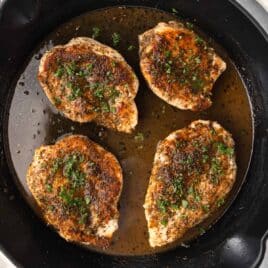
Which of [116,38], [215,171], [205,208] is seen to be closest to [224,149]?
[215,171]

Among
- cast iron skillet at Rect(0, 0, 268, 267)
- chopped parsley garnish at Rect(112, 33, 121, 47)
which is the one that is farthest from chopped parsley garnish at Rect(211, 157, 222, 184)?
chopped parsley garnish at Rect(112, 33, 121, 47)

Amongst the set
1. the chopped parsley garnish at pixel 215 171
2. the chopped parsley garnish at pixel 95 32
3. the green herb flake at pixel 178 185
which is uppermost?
the chopped parsley garnish at pixel 95 32

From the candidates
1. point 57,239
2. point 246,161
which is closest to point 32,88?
point 57,239

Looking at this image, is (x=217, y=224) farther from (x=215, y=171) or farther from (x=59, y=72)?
(x=59, y=72)

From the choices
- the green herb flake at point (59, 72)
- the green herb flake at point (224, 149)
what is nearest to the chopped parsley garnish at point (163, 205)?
the green herb flake at point (224, 149)

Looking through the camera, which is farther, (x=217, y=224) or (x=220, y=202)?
(x=217, y=224)

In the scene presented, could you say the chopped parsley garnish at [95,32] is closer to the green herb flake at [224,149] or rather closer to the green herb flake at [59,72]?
the green herb flake at [59,72]

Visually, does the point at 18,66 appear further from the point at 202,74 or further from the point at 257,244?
the point at 257,244
